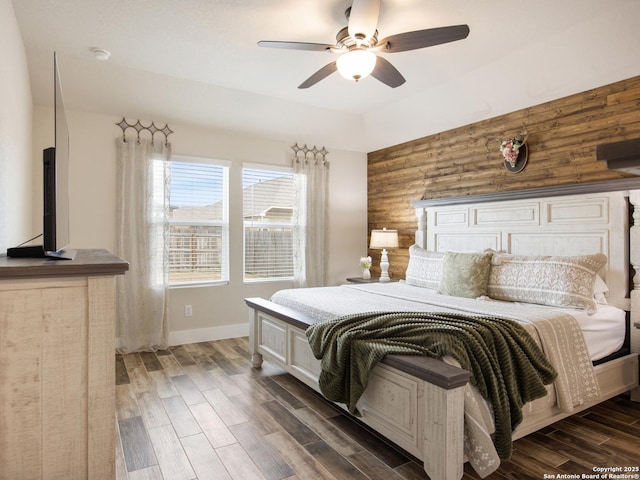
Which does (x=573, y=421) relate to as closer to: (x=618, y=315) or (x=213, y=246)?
(x=618, y=315)

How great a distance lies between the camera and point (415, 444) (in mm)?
1935

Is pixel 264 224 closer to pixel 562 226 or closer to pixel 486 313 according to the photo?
pixel 486 313

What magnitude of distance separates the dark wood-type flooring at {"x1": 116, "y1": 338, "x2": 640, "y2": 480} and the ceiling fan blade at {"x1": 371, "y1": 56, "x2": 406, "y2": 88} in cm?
242

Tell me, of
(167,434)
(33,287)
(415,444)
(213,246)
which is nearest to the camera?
(33,287)

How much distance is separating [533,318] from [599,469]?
0.82 metres

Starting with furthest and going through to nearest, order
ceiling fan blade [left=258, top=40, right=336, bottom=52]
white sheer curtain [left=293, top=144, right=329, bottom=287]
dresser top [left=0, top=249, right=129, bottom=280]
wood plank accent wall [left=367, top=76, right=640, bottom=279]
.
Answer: white sheer curtain [left=293, top=144, right=329, bottom=287] → wood plank accent wall [left=367, top=76, right=640, bottom=279] → ceiling fan blade [left=258, top=40, right=336, bottom=52] → dresser top [left=0, top=249, right=129, bottom=280]

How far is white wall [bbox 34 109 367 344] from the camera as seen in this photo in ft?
13.1

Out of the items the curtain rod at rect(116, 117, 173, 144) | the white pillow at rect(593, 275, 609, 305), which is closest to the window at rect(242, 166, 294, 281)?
the curtain rod at rect(116, 117, 173, 144)

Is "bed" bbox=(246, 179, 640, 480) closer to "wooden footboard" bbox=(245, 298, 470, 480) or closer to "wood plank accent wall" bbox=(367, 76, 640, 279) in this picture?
"wooden footboard" bbox=(245, 298, 470, 480)

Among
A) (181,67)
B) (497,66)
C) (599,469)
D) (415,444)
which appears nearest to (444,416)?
(415,444)

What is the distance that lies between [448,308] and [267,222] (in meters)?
2.85

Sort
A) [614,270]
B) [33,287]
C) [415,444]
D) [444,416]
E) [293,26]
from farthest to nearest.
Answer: [614,270] < [293,26] < [415,444] < [444,416] < [33,287]

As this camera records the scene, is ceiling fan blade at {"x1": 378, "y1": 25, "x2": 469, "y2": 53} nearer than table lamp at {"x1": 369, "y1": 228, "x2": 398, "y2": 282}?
Yes

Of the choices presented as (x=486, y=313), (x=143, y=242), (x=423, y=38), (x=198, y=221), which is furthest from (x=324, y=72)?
(x=143, y=242)
